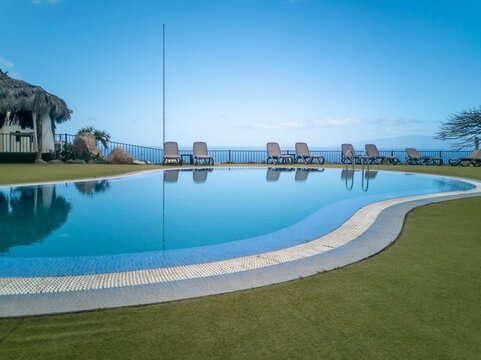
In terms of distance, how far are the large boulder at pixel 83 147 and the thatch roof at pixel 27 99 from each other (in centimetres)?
182

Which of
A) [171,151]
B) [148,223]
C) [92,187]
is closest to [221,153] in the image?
[171,151]

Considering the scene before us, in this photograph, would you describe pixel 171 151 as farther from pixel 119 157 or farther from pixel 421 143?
pixel 421 143

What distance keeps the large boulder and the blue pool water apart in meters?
9.41

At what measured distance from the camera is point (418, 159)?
69.5 ft

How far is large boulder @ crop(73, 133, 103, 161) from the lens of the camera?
17969 mm

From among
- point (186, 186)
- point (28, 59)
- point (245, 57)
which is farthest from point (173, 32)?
point (186, 186)

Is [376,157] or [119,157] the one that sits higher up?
[376,157]

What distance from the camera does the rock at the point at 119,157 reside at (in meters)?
18.5

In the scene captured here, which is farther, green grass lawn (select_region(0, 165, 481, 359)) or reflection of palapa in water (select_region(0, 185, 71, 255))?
reflection of palapa in water (select_region(0, 185, 71, 255))

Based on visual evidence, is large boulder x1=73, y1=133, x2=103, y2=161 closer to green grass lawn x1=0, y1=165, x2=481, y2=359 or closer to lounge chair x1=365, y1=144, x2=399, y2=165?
lounge chair x1=365, y1=144, x2=399, y2=165

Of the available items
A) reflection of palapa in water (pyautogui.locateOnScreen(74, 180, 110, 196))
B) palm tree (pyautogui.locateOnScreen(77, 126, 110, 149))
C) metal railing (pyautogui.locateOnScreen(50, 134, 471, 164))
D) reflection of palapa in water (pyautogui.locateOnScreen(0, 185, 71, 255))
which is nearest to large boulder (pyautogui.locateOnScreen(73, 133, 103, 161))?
metal railing (pyautogui.locateOnScreen(50, 134, 471, 164))

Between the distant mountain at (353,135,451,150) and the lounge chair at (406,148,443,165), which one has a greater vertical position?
the distant mountain at (353,135,451,150)

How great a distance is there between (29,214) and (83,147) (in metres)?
13.1

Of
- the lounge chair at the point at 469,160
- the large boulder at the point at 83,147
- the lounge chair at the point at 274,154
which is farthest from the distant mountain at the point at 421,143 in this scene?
the large boulder at the point at 83,147
